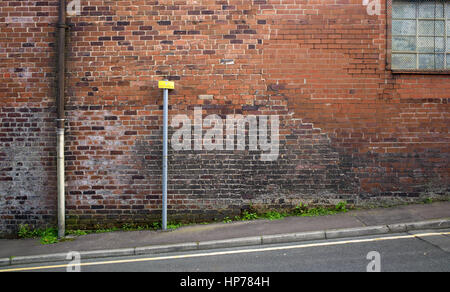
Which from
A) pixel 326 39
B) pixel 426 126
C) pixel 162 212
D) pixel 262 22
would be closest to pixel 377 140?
pixel 426 126

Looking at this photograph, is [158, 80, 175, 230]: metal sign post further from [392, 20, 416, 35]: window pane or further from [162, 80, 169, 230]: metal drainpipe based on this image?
[392, 20, 416, 35]: window pane

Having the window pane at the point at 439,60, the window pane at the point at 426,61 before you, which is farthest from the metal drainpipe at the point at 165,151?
the window pane at the point at 439,60

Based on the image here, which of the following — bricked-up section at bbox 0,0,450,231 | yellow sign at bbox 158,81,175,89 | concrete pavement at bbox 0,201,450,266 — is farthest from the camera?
bricked-up section at bbox 0,0,450,231

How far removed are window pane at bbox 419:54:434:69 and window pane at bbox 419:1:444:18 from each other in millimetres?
874

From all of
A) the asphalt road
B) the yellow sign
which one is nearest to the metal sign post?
the yellow sign

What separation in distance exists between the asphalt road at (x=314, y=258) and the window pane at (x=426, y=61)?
3.59 meters

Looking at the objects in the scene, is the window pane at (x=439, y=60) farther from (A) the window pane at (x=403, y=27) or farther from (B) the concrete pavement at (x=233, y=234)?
(B) the concrete pavement at (x=233, y=234)

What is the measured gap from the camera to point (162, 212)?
6.38 m

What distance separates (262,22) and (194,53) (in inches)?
61.4

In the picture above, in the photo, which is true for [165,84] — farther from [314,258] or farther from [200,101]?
[314,258]

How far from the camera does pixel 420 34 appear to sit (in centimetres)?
695

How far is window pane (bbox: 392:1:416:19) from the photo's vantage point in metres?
6.92

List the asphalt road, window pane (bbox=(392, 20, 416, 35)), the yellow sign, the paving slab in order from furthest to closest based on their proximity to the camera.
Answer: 1. window pane (bbox=(392, 20, 416, 35))
2. the yellow sign
3. the paving slab
4. the asphalt road

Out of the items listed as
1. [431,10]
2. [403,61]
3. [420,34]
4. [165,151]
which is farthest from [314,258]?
[431,10]
